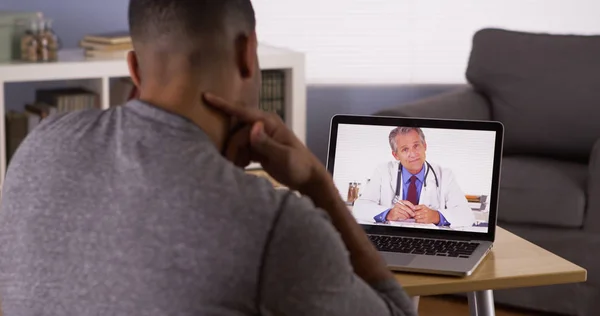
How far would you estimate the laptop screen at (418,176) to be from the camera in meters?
1.98

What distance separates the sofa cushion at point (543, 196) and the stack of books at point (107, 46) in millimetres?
1438

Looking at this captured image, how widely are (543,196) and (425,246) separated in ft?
4.48

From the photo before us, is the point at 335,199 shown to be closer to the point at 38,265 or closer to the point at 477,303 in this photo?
the point at 38,265

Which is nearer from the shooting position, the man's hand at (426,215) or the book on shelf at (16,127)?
the man's hand at (426,215)

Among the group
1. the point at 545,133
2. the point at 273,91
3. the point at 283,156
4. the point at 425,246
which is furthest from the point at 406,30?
the point at 283,156

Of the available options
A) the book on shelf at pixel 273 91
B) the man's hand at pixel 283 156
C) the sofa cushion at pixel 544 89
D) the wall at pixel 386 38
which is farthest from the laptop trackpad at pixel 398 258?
the wall at pixel 386 38

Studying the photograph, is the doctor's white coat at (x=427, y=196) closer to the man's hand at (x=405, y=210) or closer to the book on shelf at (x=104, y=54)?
the man's hand at (x=405, y=210)

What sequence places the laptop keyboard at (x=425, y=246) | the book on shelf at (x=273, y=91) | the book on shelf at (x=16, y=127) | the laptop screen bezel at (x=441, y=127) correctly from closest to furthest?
1. the laptop keyboard at (x=425, y=246)
2. the laptop screen bezel at (x=441, y=127)
3. the book on shelf at (x=16, y=127)
4. the book on shelf at (x=273, y=91)

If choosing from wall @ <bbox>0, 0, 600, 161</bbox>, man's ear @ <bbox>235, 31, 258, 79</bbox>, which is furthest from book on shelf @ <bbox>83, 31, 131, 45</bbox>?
man's ear @ <bbox>235, 31, 258, 79</bbox>

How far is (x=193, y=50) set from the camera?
115cm

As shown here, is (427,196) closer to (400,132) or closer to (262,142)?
(400,132)

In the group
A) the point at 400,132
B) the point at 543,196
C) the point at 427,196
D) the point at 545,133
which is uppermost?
the point at 400,132

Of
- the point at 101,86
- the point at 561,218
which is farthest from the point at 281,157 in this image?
the point at 101,86

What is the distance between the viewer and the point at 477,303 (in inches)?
79.8
